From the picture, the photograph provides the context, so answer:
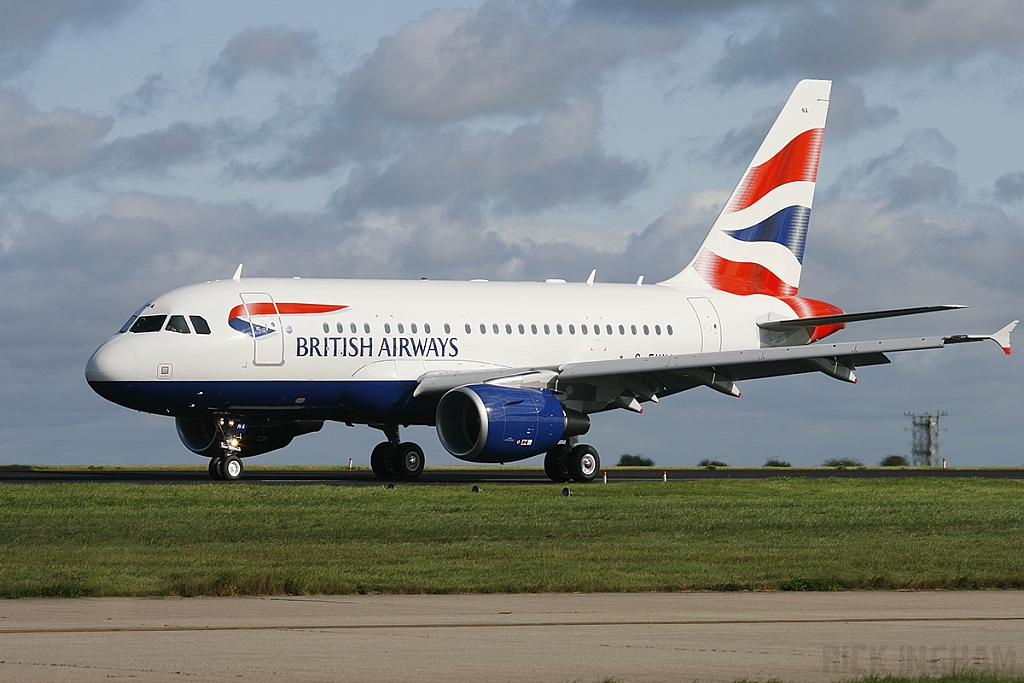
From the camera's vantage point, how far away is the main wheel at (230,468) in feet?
110

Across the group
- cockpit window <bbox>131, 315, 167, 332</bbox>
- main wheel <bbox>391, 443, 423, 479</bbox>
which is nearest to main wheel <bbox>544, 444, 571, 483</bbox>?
main wheel <bbox>391, 443, 423, 479</bbox>

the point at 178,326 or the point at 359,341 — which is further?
the point at 359,341

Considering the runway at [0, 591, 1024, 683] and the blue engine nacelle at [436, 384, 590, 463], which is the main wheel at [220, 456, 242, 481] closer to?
the blue engine nacelle at [436, 384, 590, 463]

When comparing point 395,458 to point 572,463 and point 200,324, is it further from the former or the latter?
point 200,324

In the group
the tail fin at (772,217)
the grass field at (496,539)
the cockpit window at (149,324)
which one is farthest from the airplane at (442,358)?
the grass field at (496,539)

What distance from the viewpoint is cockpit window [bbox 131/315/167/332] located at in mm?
32594

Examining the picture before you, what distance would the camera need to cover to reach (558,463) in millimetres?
35219

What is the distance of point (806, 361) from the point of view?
116ft

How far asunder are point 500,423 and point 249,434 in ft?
28.9

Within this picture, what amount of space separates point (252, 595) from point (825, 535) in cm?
1020

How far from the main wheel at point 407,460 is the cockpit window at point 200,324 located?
21.6 ft

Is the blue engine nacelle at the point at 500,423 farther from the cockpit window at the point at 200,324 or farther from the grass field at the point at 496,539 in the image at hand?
the cockpit window at the point at 200,324

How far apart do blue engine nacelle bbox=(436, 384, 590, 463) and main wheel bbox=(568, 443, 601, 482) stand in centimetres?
106

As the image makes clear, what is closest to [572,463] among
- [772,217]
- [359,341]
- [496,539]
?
[359,341]
